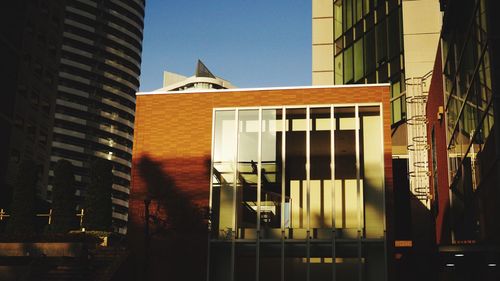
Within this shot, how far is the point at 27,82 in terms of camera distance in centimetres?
6731

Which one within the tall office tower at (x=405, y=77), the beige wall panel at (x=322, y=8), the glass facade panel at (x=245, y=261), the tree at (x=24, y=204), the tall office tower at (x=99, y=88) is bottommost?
the glass facade panel at (x=245, y=261)

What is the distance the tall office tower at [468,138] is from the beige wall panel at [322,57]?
460 inches

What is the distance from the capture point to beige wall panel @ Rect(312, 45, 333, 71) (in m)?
43.4

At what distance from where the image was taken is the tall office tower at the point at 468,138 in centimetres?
1769

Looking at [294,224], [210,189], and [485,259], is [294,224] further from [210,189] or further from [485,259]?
[485,259]

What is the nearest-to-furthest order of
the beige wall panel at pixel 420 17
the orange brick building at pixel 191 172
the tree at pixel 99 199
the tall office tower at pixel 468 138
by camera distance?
the tall office tower at pixel 468 138, the orange brick building at pixel 191 172, the tree at pixel 99 199, the beige wall panel at pixel 420 17

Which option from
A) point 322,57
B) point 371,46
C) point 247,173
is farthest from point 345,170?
point 322,57

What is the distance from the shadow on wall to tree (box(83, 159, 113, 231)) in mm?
4016

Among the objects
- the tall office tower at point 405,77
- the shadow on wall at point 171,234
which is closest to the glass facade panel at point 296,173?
the shadow on wall at point 171,234

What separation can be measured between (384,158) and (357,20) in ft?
51.6

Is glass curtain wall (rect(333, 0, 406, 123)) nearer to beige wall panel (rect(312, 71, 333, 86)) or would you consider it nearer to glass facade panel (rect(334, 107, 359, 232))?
beige wall panel (rect(312, 71, 333, 86))

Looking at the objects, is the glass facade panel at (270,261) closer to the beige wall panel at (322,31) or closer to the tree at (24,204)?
the tree at (24,204)

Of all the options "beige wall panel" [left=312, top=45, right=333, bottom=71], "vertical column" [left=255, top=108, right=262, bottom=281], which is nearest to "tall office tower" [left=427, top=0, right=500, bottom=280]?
"vertical column" [left=255, top=108, right=262, bottom=281]

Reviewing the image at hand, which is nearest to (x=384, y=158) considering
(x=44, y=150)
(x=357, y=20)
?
(x=357, y=20)
